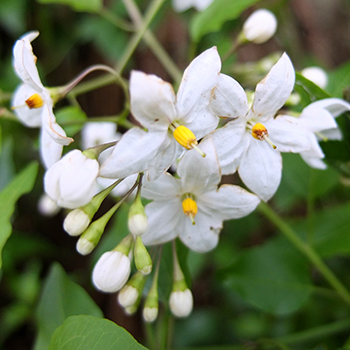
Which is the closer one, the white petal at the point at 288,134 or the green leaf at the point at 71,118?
the white petal at the point at 288,134

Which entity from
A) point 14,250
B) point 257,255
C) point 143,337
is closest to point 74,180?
point 257,255

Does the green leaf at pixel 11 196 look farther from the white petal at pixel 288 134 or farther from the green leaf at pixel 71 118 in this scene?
the white petal at pixel 288 134

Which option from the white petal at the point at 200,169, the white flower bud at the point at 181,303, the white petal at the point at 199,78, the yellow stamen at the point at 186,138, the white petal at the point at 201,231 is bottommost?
the white flower bud at the point at 181,303

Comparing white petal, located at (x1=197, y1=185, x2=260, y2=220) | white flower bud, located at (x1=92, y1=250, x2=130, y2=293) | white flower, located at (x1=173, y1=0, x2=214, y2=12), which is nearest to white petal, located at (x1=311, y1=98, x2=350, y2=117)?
white petal, located at (x1=197, y1=185, x2=260, y2=220)

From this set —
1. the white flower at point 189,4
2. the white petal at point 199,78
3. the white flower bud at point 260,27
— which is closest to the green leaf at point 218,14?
the white flower bud at point 260,27

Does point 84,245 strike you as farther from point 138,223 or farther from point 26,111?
point 26,111

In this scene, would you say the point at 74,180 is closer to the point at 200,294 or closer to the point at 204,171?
the point at 204,171

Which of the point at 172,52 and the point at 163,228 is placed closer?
the point at 163,228

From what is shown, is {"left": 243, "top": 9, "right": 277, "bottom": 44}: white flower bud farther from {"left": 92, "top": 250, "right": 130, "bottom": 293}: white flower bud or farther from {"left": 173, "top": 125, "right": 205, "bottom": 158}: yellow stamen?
{"left": 92, "top": 250, "right": 130, "bottom": 293}: white flower bud
